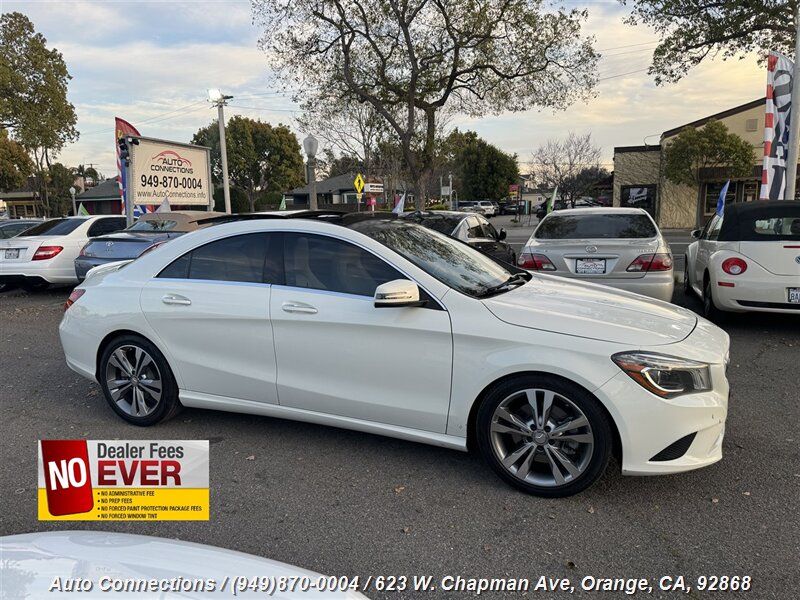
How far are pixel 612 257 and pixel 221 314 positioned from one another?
462 cm

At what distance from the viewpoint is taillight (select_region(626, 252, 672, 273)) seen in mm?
6496

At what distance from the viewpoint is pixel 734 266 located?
21.4ft

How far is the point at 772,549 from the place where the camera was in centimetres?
265

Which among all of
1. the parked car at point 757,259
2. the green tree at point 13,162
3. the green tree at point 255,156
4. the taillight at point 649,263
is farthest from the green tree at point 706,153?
the green tree at point 13,162

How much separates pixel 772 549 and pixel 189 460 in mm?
2673

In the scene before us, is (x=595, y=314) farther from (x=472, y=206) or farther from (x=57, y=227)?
(x=472, y=206)

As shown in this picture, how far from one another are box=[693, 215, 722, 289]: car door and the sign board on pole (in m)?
12.8

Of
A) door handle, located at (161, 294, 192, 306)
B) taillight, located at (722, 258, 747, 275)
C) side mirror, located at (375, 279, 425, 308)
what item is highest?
side mirror, located at (375, 279, 425, 308)

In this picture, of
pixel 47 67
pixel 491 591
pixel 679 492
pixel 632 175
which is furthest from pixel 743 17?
pixel 47 67

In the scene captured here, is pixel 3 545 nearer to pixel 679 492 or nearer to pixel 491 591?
pixel 491 591

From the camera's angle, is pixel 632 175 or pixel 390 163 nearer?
pixel 632 175

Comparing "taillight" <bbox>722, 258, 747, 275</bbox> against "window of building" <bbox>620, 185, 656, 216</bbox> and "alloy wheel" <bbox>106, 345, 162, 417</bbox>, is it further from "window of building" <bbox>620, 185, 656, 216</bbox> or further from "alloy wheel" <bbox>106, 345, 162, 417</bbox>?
"window of building" <bbox>620, 185, 656, 216</bbox>

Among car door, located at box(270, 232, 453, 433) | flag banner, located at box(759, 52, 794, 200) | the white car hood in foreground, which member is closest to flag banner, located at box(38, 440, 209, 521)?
the white car hood in foreground

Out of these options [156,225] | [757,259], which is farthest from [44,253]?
[757,259]
